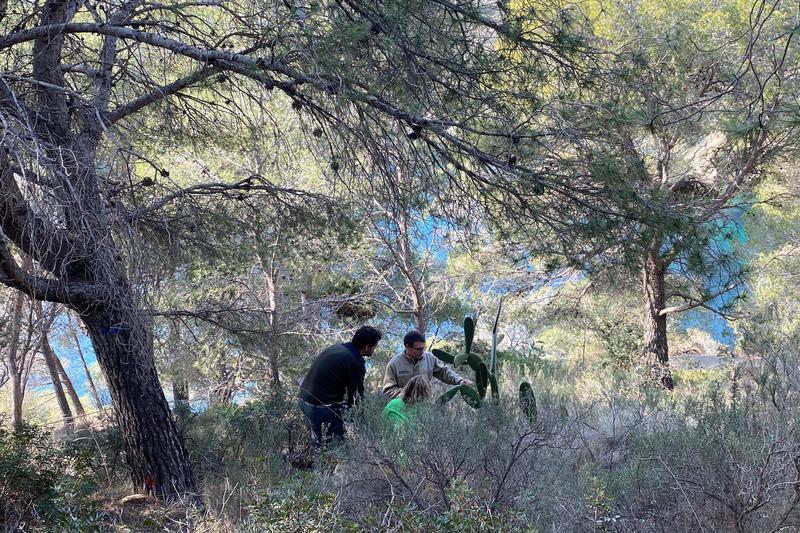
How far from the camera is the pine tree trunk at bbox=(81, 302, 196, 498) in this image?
6.38 metres

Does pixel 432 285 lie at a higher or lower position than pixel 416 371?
higher

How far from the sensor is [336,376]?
6832mm

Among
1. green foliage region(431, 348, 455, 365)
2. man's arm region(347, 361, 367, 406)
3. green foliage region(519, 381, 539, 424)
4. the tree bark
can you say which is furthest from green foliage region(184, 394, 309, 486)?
green foliage region(519, 381, 539, 424)

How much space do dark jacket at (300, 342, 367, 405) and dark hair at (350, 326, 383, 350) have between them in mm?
81

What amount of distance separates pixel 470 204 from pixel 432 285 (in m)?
8.02

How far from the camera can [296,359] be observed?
1134cm

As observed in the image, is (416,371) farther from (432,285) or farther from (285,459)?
(432,285)

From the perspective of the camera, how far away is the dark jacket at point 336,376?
6.77 m

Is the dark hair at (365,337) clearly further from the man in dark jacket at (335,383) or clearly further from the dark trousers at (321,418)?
the dark trousers at (321,418)

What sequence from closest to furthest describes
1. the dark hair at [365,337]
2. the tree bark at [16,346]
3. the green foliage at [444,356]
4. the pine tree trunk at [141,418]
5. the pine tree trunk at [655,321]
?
1. the pine tree trunk at [141,418]
2. the dark hair at [365,337]
3. the green foliage at [444,356]
4. the tree bark at [16,346]
5. the pine tree trunk at [655,321]

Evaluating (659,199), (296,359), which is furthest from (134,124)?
(659,199)

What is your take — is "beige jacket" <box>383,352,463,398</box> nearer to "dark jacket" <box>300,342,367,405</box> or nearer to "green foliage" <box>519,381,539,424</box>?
"dark jacket" <box>300,342,367,405</box>

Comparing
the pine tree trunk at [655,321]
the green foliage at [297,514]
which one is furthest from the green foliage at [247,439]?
the pine tree trunk at [655,321]

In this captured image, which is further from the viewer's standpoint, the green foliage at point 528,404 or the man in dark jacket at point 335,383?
the man in dark jacket at point 335,383
